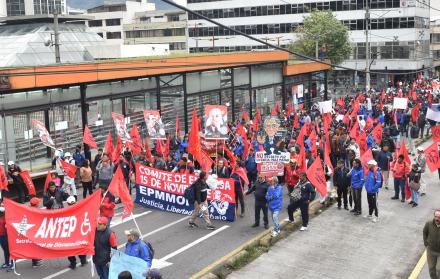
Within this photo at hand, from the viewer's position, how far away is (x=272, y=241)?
44.1 ft

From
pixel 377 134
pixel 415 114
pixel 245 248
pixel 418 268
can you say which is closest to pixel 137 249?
Result: pixel 245 248

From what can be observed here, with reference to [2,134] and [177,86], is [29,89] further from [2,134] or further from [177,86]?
[177,86]

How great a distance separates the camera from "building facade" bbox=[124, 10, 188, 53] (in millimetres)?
92750

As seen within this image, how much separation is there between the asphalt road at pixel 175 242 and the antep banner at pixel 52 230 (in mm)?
724

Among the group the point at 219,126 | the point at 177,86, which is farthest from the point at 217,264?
the point at 177,86

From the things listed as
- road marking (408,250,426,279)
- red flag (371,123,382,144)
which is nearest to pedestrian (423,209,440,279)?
road marking (408,250,426,279)

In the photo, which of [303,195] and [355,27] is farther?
[355,27]

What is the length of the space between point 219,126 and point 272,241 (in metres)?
6.18

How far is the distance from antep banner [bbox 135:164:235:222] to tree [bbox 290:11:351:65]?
40161mm

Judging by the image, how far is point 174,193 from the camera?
1581 centimetres

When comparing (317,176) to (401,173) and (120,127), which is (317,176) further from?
(120,127)

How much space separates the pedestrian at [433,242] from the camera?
10.2 meters

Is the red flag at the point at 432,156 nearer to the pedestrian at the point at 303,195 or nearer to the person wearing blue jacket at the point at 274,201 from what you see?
the pedestrian at the point at 303,195

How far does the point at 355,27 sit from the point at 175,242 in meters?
61.1
